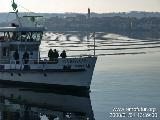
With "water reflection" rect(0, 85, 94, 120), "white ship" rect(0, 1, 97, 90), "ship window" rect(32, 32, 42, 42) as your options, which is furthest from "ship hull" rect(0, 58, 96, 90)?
"ship window" rect(32, 32, 42, 42)

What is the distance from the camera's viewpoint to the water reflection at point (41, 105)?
141 ft

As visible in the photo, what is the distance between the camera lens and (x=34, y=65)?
180 feet

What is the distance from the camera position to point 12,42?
5769cm

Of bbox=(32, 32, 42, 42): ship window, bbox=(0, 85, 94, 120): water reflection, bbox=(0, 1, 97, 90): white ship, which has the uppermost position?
bbox=(32, 32, 42, 42): ship window

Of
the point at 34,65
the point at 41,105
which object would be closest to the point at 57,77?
the point at 34,65

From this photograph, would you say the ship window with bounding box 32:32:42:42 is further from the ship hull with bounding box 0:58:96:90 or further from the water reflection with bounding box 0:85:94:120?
the water reflection with bounding box 0:85:94:120

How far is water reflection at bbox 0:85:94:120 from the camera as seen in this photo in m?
43.1

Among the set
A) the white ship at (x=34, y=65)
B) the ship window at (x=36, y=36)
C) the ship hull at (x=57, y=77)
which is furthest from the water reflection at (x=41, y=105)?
the ship window at (x=36, y=36)

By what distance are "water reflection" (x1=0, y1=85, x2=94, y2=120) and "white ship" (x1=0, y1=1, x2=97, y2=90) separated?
44.2 inches

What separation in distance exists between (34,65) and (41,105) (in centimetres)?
767

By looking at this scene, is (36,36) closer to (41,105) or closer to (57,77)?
(57,77)

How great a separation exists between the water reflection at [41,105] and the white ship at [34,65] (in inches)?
44.2

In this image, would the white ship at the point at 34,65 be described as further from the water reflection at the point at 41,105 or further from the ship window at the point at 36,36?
the water reflection at the point at 41,105

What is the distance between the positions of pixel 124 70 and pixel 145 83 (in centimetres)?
1549
